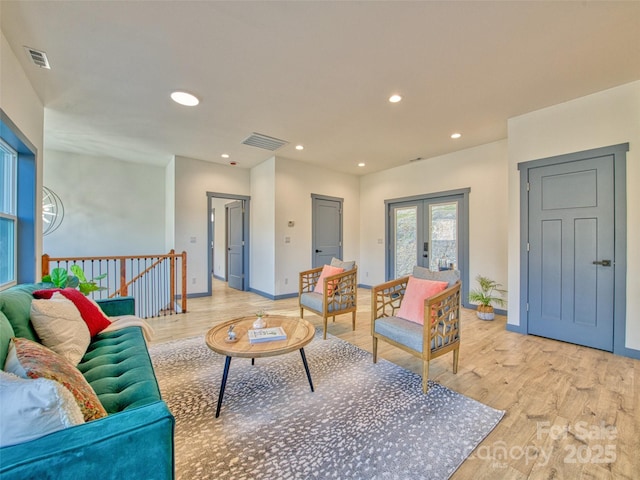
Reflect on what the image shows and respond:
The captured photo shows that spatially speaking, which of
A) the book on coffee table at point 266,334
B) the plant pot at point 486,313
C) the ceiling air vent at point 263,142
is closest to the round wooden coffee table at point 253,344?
the book on coffee table at point 266,334

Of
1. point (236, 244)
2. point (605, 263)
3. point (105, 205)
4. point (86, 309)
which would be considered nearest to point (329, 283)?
point (86, 309)

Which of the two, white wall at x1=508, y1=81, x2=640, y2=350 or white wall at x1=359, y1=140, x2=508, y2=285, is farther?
white wall at x1=359, y1=140, x2=508, y2=285

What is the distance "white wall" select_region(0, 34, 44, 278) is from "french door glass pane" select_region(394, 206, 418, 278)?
18.0ft

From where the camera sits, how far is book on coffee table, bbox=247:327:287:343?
2018mm

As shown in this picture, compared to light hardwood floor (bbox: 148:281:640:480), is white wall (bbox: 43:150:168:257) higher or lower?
higher

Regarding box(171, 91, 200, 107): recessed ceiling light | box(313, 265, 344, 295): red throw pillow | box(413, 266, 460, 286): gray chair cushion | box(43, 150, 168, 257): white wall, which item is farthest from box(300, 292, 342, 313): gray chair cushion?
box(43, 150, 168, 257): white wall

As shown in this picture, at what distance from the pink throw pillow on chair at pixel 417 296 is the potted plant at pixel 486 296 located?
6.96 feet

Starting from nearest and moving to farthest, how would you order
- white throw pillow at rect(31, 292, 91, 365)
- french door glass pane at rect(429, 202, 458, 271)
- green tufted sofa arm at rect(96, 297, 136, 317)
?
1. white throw pillow at rect(31, 292, 91, 365)
2. green tufted sofa arm at rect(96, 297, 136, 317)
3. french door glass pane at rect(429, 202, 458, 271)

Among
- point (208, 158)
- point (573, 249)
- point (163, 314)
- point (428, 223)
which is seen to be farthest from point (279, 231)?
point (573, 249)

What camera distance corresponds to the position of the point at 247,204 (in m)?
6.04

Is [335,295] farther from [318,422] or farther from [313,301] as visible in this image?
[318,422]

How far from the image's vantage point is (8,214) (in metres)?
2.54

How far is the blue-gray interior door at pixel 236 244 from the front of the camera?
6184 millimetres

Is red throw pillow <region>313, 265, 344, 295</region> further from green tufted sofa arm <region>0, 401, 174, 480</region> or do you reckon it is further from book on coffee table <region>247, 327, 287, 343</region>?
green tufted sofa arm <region>0, 401, 174, 480</region>
